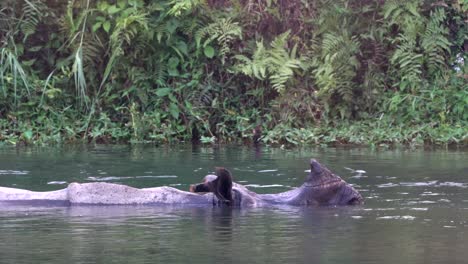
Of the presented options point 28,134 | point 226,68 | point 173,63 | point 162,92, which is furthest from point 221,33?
point 28,134

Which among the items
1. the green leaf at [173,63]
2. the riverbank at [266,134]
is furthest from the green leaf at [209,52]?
the riverbank at [266,134]

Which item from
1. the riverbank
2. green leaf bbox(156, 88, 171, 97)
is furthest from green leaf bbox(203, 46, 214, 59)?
the riverbank

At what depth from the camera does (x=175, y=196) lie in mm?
9352

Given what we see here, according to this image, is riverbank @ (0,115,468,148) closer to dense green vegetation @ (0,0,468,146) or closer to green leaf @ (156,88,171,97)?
dense green vegetation @ (0,0,468,146)

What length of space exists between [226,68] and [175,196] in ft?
24.8

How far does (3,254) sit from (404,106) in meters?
10.0

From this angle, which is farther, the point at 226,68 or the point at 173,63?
the point at 226,68

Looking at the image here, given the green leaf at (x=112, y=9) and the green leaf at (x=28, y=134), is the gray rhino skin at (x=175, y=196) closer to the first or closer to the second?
the green leaf at (x=28, y=134)

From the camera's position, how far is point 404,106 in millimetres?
16172

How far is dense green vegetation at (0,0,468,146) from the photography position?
16031 millimetres

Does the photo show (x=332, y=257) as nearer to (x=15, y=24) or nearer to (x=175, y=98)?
(x=175, y=98)

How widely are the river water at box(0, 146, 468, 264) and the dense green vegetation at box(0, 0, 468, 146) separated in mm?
2648

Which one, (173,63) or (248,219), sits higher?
(173,63)

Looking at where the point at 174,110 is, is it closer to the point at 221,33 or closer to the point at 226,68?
the point at 226,68
